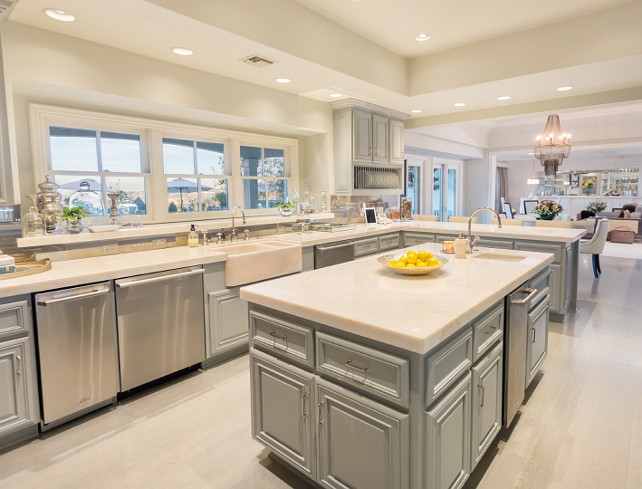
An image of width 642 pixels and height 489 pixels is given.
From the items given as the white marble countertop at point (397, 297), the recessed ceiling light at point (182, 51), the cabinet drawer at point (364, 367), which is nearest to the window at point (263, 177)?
the recessed ceiling light at point (182, 51)

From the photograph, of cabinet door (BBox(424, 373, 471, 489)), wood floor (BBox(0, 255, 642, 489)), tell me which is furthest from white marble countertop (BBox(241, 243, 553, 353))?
wood floor (BBox(0, 255, 642, 489))

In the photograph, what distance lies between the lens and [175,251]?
3.26 metres

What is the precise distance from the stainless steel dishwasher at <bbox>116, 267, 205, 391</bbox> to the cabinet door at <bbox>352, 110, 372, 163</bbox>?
2910 millimetres

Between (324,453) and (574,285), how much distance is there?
156 inches

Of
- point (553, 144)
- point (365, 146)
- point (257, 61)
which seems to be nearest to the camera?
point (257, 61)

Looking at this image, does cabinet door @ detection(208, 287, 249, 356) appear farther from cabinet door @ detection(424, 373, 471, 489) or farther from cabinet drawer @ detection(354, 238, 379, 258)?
cabinet door @ detection(424, 373, 471, 489)

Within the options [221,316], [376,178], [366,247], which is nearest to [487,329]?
[221,316]

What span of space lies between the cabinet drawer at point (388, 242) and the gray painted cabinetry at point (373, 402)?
9.82ft

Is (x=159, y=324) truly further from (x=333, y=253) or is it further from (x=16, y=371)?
(x=333, y=253)

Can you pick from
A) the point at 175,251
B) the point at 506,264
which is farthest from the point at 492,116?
the point at 175,251

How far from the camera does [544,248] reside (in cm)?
411

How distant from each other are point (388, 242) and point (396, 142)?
163cm

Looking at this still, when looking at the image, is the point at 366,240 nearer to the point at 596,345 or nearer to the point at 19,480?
the point at 596,345

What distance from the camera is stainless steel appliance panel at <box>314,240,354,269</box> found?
4035 mm
